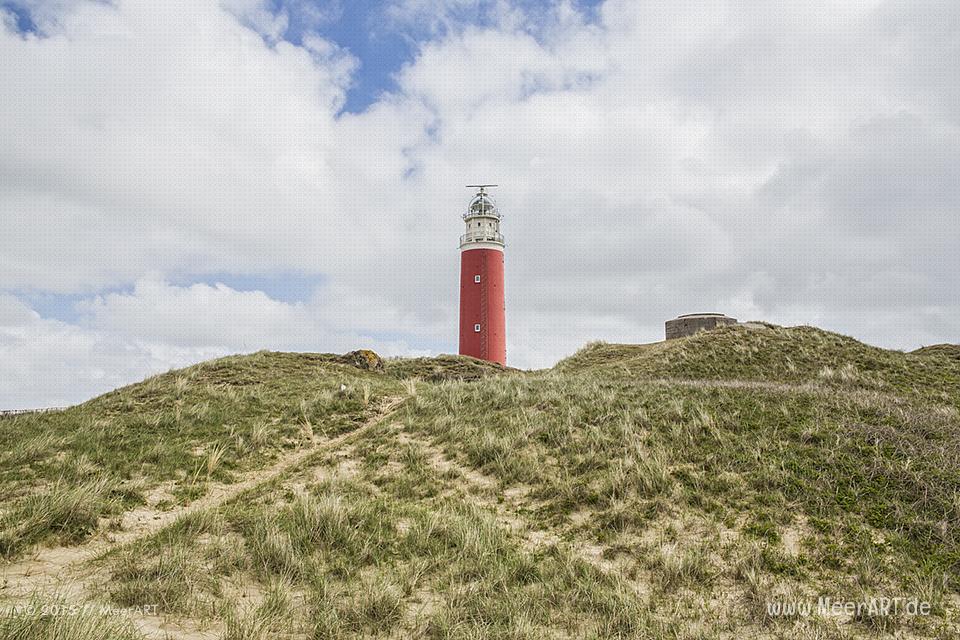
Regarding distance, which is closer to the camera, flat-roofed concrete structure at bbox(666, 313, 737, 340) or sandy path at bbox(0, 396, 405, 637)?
sandy path at bbox(0, 396, 405, 637)

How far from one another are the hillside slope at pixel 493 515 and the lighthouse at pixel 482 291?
23723 millimetres

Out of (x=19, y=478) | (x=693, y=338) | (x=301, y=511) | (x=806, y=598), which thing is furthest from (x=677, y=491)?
(x=693, y=338)

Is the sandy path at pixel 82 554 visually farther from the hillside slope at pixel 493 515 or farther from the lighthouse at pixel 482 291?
the lighthouse at pixel 482 291

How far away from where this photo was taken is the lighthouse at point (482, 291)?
138 feet

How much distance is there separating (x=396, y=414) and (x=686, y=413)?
8905 millimetres

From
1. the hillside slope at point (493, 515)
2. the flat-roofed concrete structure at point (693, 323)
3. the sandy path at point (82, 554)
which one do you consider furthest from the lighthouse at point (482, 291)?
the sandy path at point (82, 554)

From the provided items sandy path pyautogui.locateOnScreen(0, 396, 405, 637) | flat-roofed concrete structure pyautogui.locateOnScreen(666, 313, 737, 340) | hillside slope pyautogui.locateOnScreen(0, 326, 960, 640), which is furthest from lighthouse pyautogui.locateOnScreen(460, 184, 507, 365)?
sandy path pyautogui.locateOnScreen(0, 396, 405, 637)

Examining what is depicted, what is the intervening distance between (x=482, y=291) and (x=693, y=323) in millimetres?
15690

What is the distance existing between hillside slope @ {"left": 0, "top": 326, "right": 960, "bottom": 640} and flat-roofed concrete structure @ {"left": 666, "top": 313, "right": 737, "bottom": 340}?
21383 mm

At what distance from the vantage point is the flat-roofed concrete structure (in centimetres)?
3788

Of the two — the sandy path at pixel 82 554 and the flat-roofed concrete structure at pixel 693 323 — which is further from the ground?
the flat-roofed concrete structure at pixel 693 323

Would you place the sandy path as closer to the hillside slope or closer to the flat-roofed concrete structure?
the hillside slope

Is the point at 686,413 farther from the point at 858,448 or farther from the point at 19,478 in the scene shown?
the point at 19,478

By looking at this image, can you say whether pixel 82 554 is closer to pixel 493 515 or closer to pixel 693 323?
pixel 493 515
